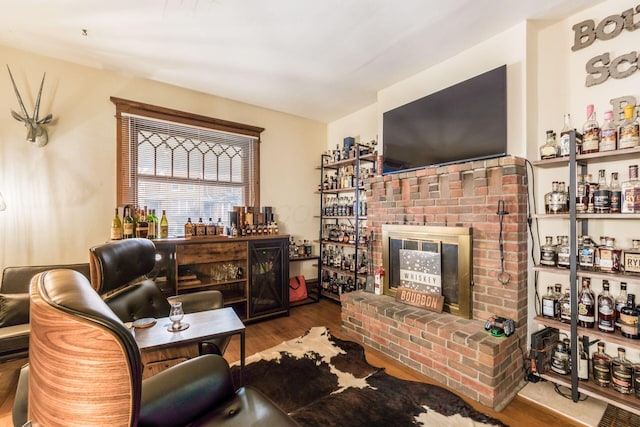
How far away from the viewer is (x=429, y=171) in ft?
8.31

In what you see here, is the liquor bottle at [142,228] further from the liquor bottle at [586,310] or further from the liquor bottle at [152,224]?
the liquor bottle at [586,310]

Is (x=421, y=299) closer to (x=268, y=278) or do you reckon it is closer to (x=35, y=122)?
(x=268, y=278)

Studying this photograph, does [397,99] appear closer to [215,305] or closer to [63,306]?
[215,305]

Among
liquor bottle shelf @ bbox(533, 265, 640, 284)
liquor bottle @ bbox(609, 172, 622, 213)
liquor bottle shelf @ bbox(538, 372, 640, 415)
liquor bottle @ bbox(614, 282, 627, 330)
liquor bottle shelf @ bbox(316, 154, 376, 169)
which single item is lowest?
liquor bottle shelf @ bbox(538, 372, 640, 415)

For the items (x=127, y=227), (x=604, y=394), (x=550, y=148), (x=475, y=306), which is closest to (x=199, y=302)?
(x=127, y=227)

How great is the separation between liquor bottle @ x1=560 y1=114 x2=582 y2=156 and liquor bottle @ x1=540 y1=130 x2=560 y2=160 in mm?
38

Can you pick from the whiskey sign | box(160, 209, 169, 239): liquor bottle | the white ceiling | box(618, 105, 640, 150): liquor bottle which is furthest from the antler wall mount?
box(618, 105, 640, 150): liquor bottle

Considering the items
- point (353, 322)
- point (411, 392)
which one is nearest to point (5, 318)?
point (353, 322)

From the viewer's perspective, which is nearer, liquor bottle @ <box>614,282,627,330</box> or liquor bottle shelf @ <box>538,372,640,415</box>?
liquor bottle shelf @ <box>538,372,640,415</box>

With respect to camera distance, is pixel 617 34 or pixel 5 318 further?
pixel 5 318

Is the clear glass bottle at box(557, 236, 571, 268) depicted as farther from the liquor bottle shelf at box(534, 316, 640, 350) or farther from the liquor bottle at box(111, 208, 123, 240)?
the liquor bottle at box(111, 208, 123, 240)

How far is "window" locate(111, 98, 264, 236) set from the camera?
294cm

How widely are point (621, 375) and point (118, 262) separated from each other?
10.2 ft

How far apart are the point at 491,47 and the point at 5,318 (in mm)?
4335
